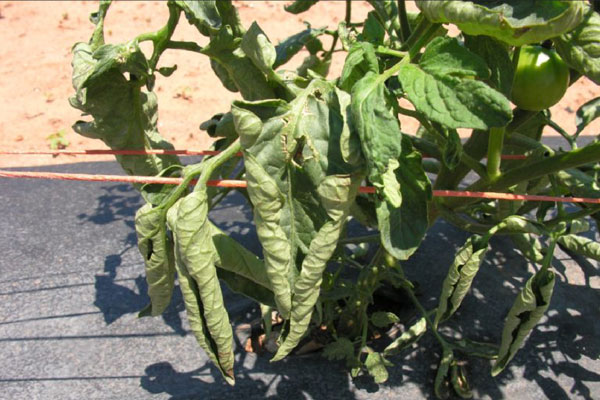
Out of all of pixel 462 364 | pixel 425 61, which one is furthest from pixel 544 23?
pixel 462 364

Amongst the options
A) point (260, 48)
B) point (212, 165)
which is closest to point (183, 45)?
point (260, 48)

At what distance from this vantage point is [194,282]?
86cm

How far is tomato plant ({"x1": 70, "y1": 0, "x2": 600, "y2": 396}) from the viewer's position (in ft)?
2.41

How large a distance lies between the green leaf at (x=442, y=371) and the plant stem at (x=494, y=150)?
1.86 ft

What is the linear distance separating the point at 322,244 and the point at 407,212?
6.5 inches

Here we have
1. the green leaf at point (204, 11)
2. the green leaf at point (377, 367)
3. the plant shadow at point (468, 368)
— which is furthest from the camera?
the plant shadow at point (468, 368)

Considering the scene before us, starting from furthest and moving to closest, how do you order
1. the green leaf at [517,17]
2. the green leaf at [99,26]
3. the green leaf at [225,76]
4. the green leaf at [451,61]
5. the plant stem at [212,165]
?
the green leaf at [225,76] → the green leaf at [99,26] → the plant stem at [212,165] → the green leaf at [451,61] → the green leaf at [517,17]

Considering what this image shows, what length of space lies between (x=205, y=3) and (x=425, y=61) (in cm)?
42

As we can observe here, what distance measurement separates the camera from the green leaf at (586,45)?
2.51ft

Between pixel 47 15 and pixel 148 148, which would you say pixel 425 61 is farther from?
pixel 47 15

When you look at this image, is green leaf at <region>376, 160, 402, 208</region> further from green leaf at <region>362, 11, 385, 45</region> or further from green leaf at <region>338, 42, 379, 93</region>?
green leaf at <region>362, 11, 385, 45</region>

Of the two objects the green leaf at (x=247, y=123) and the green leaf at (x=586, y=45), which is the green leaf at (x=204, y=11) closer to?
the green leaf at (x=247, y=123)

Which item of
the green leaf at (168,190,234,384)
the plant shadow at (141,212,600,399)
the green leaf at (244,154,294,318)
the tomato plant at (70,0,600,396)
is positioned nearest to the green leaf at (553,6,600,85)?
the tomato plant at (70,0,600,396)

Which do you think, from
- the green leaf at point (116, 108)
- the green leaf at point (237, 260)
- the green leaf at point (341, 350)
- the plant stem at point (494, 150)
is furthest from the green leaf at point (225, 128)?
the green leaf at point (341, 350)
